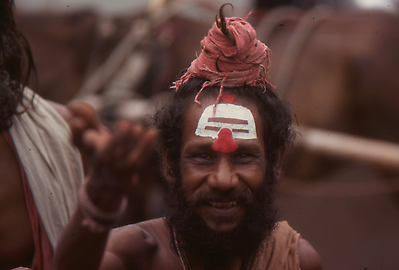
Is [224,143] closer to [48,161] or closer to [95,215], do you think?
[95,215]

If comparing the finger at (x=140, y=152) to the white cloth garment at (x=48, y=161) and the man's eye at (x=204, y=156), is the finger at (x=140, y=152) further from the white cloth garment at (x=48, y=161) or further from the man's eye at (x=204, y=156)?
the white cloth garment at (x=48, y=161)

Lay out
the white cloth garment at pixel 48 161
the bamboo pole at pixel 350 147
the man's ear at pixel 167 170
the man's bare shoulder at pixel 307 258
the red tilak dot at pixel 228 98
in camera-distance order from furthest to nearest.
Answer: the bamboo pole at pixel 350 147 → the white cloth garment at pixel 48 161 → the man's bare shoulder at pixel 307 258 → the man's ear at pixel 167 170 → the red tilak dot at pixel 228 98

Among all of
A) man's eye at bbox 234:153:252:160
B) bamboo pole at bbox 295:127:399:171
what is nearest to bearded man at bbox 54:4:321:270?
man's eye at bbox 234:153:252:160

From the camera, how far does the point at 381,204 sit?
4141 millimetres

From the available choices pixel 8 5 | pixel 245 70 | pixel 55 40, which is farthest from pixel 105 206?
pixel 55 40

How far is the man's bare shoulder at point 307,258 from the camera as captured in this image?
1897mm

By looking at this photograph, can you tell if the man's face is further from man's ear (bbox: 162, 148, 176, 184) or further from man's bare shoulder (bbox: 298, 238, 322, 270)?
man's bare shoulder (bbox: 298, 238, 322, 270)

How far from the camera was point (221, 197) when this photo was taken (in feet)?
5.25

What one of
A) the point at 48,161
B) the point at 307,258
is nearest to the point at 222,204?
the point at 307,258

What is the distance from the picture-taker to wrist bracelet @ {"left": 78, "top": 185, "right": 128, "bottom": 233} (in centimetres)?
119

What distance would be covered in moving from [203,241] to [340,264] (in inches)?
98.9

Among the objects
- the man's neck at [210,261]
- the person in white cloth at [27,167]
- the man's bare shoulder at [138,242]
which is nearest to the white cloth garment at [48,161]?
the person in white cloth at [27,167]

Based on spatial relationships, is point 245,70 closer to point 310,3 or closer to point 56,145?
point 56,145

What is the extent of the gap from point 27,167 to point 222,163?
0.91m
